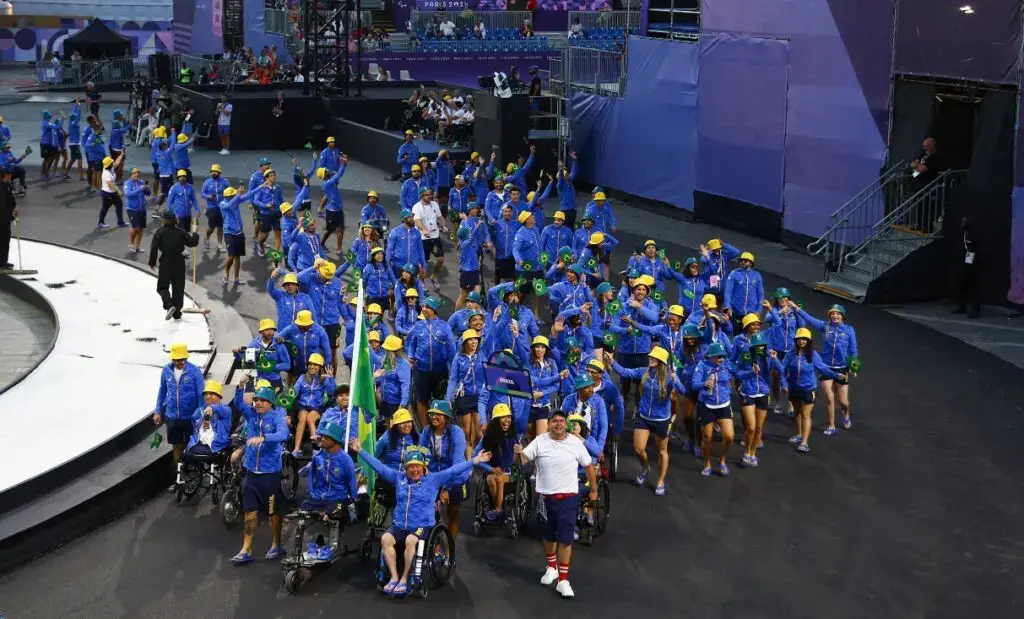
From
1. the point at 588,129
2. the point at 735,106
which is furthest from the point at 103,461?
the point at 588,129

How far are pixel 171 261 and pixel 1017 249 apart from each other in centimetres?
1365

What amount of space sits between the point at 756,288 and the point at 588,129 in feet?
54.3

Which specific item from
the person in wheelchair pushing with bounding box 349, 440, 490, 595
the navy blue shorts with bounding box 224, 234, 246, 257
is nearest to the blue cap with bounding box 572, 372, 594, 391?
the person in wheelchair pushing with bounding box 349, 440, 490, 595

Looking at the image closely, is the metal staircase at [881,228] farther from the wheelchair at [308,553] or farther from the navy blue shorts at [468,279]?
the wheelchair at [308,553]

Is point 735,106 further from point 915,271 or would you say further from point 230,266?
point 230,266

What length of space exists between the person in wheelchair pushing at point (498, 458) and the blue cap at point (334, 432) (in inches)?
54.1

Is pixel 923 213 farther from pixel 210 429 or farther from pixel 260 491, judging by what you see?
pixel 260 491

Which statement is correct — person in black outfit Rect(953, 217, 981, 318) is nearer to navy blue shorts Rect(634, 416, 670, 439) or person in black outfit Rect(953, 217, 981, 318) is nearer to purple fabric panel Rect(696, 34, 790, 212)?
purple fabric panel Rect(696, 34, 790, 212)

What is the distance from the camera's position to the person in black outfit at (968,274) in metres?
21.8

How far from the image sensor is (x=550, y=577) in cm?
1203

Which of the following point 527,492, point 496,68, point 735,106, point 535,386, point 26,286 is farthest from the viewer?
point 496,68

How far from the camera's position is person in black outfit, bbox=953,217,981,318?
71.4ft

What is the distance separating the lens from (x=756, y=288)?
18250 millimetres

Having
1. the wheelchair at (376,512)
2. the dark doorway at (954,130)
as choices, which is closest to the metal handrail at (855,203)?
the dark doorway at (954,130)
